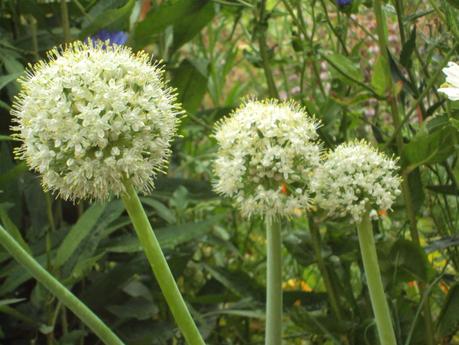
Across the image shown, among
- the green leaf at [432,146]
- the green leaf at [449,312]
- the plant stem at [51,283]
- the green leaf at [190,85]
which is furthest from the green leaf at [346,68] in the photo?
the plant stem at [51,283]

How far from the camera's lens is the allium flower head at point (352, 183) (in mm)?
1103

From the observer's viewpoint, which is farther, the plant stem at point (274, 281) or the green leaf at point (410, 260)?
the green leaf at point (410, 260)

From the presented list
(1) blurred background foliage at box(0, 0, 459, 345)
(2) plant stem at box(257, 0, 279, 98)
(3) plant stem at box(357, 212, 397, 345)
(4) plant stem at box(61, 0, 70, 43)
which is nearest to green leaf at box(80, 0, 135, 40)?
(1) blurred background foliage at box(0, 0, 459, 345)

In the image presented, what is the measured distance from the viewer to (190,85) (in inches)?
74.8

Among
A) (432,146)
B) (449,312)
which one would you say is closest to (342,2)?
(432,146)

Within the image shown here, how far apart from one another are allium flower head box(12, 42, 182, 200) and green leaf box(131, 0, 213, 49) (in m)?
0.65

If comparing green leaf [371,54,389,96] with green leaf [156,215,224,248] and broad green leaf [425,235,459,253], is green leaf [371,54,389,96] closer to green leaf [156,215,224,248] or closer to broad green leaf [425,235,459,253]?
broad green leaf [425,235,459,253]

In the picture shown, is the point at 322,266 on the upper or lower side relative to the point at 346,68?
lower

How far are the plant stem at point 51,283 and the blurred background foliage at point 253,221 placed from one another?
38cm

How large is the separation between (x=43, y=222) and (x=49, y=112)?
35.0 inches

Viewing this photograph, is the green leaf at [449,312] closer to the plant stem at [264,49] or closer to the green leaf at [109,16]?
the plant stem at [264,49]

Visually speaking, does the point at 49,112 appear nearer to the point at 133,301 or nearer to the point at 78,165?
the point at 78,165

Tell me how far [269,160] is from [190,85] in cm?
87

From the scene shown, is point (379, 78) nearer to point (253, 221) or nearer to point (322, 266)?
point (322, 266)
